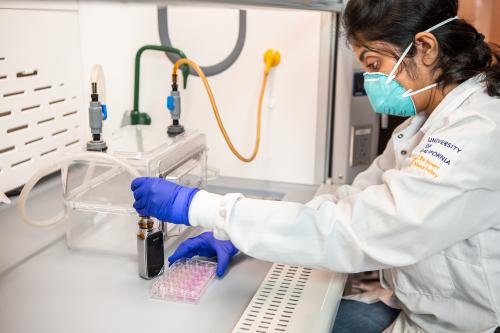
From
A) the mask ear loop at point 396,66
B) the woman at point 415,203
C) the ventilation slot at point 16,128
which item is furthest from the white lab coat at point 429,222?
the ventilation slot at point 16,128

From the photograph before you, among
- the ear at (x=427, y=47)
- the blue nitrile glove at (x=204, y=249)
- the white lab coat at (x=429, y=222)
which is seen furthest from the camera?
the blue nitrile glove at (x=204, y=249)

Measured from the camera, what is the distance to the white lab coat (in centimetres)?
90

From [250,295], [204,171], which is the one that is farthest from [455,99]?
[204,171]

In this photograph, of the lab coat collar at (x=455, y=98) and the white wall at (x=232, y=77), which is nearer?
the lab coat collar at (x=455, y=98)

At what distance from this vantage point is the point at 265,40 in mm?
1609

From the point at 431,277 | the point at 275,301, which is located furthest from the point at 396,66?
the point at 275,301

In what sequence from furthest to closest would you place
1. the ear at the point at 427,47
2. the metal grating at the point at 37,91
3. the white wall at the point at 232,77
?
the white wall at the point at 232,77 < the metal grating at the point at 37,91 < the ear at the point at 427,47

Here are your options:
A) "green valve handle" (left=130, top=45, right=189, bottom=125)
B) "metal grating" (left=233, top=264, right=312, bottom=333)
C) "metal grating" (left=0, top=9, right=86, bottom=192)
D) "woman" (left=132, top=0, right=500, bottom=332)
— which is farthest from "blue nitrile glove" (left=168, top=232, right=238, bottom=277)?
"green valve handle" (left=130, top=45, right=189, bottom=125)

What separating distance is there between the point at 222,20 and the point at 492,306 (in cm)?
109

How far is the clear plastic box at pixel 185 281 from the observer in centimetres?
103

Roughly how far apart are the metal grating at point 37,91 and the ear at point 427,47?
3.21 ft

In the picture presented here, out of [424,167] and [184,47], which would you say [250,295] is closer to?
[424,167]

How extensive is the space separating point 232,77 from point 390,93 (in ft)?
2.19

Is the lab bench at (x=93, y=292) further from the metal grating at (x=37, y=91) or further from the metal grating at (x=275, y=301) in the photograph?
the metal grating at (x=37, y=91)
